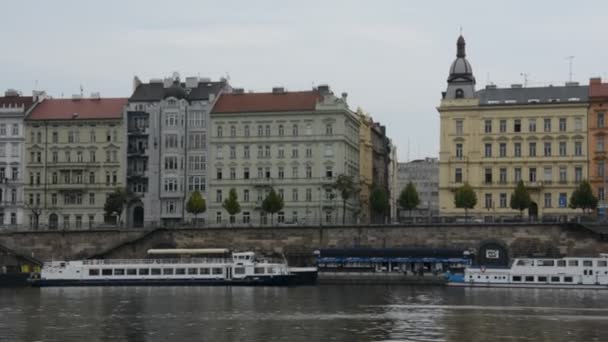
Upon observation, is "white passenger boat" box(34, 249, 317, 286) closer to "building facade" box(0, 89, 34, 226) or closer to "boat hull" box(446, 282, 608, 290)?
"boat hull" box(446, 282, 608, 290)

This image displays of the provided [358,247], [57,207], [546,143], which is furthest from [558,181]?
[57,207]

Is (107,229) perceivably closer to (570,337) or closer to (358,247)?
(358,247)

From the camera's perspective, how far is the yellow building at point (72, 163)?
13750 cm

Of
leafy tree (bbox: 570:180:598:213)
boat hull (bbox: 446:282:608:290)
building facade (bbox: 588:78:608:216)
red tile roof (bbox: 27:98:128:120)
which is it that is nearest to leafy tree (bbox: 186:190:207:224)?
red tile roof (bbox: 27:98:128:120)

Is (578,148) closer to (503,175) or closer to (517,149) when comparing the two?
(517,149)

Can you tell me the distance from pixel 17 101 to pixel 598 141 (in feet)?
211

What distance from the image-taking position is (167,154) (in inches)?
5389

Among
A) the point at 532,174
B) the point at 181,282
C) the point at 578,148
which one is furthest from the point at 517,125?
the point at 181,282

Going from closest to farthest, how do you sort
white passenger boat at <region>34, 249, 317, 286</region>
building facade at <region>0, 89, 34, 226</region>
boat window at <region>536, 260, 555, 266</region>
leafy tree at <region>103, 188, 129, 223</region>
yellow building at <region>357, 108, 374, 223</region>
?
boat window at <region>536, 260, 555, 266</region> < white passenger boat at <region>34, 249, 317, 286</region> < leafy tree at <region>103, 188, 129, 223</region> < building facade at <region>0, 89, 34, 226</region> < yellow building at <region>357, 108, 374, 223</region>

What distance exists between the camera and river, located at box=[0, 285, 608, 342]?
60.4m

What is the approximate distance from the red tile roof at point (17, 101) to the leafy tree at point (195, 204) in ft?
81.9

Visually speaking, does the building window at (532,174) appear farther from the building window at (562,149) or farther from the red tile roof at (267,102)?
the red tile roof at (267,102)

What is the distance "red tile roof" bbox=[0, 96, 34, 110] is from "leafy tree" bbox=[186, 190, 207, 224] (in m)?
25.0

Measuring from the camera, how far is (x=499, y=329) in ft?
206
